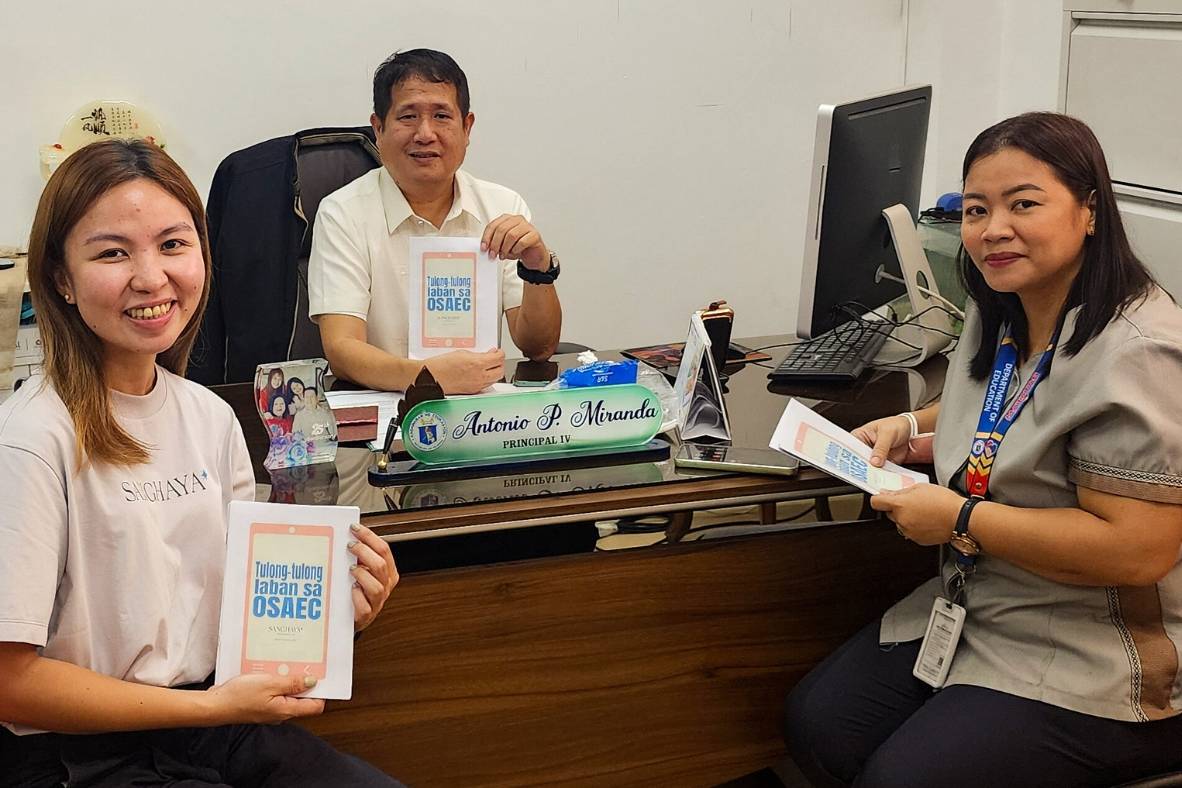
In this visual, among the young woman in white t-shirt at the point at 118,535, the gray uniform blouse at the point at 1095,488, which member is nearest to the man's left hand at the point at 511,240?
the young woman in white t-shirt at the point at 118,535

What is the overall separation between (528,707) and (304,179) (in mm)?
1399

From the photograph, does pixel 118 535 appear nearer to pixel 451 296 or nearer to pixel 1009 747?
pixel 451 296

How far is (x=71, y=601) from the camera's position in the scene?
4.36 feet

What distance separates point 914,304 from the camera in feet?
8.07

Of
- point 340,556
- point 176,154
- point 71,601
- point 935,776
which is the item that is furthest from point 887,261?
point 176,154

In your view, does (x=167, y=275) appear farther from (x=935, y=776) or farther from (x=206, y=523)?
(x=935, y=776)

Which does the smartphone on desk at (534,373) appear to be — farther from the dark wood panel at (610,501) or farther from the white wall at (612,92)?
the white wall at (612,92)

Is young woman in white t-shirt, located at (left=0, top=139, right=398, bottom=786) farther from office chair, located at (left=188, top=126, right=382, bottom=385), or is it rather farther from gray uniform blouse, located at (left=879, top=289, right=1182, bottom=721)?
office chair, located at (left=188, top=126, right=382, bottom=385)

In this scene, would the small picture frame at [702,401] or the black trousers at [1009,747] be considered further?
the small picture frame at [702,401]

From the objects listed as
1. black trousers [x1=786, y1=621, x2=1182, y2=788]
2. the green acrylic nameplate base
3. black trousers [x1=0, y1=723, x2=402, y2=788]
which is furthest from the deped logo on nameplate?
black trousers [x1=786, y1=621, x2=1182, y2=788]

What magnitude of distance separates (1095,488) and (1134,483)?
0.05m

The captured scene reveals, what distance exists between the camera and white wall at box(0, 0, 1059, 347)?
131 inches

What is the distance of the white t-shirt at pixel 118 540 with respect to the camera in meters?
1.28

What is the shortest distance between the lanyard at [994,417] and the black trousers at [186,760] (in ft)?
2.95
